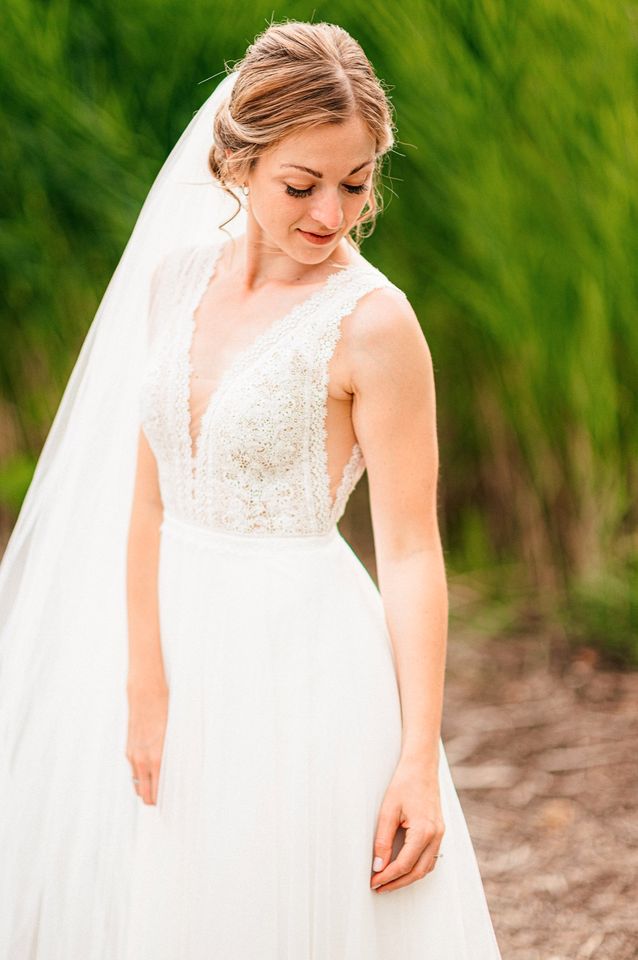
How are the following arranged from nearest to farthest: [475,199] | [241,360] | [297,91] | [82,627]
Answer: [297,91] → [241,360] → [82,627] → [475,199]

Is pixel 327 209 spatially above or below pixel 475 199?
above

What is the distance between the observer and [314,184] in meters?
1.20

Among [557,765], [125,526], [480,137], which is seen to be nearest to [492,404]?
[480,137]

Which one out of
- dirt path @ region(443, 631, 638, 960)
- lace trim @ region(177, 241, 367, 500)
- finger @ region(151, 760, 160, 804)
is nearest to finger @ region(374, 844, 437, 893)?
finger @ region(151, 760, 160, 804)

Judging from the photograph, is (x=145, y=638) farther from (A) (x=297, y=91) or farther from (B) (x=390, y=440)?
(A) (x=297, y=91)

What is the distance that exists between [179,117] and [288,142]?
5.82ft

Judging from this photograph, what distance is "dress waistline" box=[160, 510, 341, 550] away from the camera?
4.29 feet

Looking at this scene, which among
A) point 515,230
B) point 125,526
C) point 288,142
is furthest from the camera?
point 515,230

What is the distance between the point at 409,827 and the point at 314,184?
28.6 inches

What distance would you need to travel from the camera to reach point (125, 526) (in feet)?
5.11

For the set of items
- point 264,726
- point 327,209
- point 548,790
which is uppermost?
point 327,209

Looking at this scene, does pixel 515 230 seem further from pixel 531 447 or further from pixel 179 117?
pixel 179 117

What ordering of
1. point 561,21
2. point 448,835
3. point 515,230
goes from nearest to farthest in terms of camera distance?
1. point 448,835
2. point 561,21
3. point 515,230

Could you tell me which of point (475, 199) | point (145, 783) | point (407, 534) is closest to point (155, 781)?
point (145, 783)
